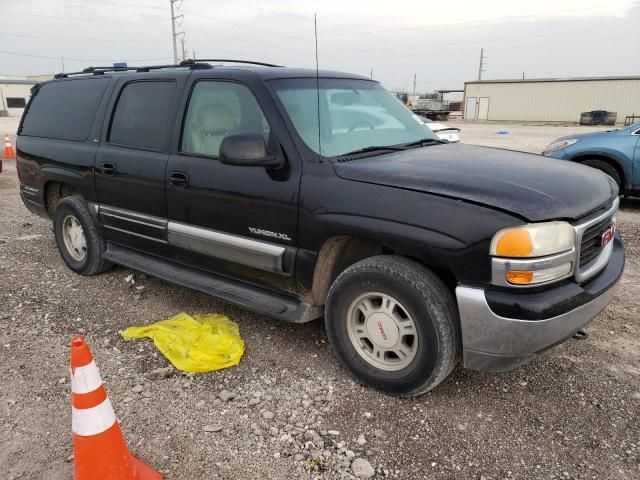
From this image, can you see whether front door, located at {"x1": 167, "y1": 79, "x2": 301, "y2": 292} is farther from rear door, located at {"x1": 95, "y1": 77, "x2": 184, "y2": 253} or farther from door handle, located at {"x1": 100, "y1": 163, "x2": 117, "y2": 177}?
door handle, located at {"x1": 100, "y1": 163, "x2": 117, "y2": 177}

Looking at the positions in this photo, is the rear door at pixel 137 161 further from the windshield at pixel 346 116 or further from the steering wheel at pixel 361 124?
the steering wheel at pixel 361 124

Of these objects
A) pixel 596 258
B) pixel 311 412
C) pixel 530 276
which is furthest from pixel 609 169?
pixel 311 412

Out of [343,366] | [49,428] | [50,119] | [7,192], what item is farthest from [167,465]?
[7,192]

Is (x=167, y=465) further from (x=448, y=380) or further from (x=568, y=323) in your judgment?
(x=568, y=323)

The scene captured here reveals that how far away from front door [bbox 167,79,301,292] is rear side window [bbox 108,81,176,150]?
0.25 m

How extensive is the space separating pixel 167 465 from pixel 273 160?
1749 mm

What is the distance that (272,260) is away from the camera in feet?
10.9

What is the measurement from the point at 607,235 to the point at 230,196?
2.35 metres

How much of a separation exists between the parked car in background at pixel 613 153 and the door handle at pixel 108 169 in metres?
6.05

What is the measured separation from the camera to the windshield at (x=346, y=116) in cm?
331

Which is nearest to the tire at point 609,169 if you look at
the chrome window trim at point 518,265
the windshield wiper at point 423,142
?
the windshield wiper at point 423,142

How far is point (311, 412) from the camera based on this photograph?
290 cm

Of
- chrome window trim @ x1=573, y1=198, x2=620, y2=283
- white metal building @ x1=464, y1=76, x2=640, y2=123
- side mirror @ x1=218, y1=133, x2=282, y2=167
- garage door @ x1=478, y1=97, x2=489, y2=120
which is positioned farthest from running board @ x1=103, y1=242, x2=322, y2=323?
garage door @ x1=478, y1=97, x2=489, y2=120

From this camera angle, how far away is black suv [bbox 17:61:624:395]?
2.54 meters
